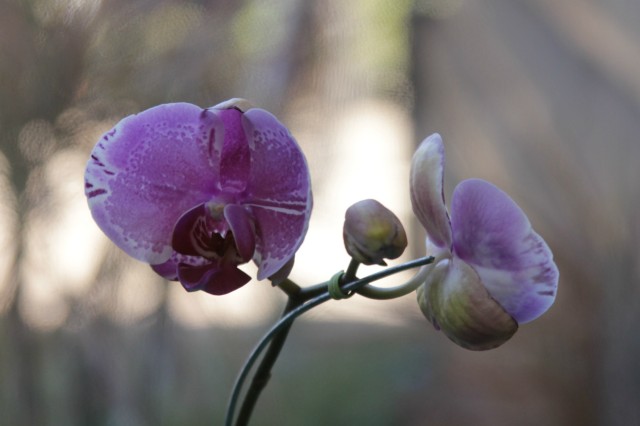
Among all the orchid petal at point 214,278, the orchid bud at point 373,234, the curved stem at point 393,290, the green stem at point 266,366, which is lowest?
the green stem at point 266,366

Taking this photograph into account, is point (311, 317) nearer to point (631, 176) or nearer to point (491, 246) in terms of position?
point (631, 176)

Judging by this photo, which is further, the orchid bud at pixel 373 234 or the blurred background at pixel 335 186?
the blurred background at pixel 335 186

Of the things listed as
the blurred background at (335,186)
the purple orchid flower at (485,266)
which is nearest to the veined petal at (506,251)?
the purple orchid flower at (485,266)

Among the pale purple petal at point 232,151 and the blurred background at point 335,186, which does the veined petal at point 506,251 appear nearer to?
the pale purple petal at point 232,151

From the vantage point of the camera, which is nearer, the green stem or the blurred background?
the green stem

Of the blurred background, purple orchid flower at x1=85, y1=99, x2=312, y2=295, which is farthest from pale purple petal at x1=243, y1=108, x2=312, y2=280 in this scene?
the blurred background

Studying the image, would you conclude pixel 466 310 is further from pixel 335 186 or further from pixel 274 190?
pixel 335 186

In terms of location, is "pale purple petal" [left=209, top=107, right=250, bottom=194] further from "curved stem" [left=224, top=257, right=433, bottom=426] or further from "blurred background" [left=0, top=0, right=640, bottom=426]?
"blurred background" [left=0, top=0, right=640, bottom=426]
